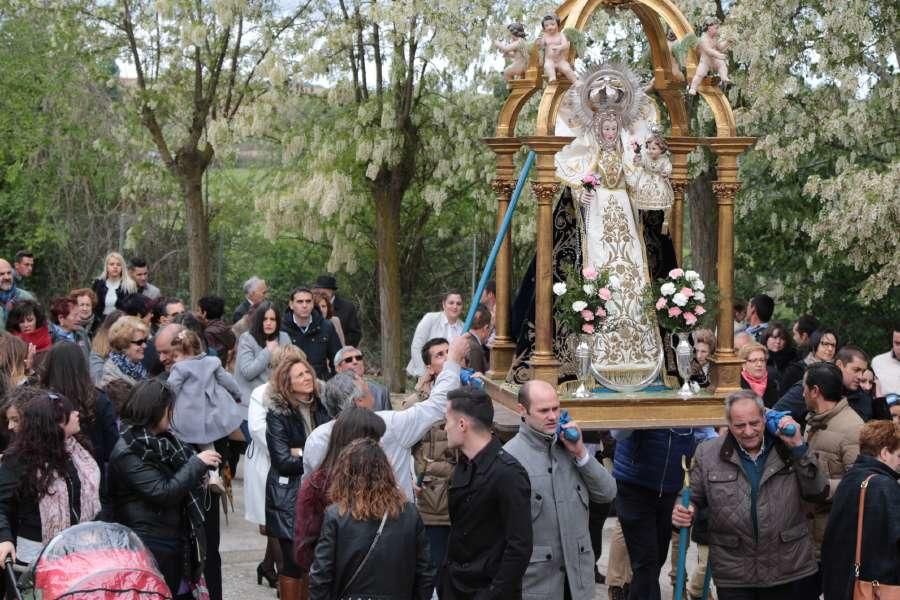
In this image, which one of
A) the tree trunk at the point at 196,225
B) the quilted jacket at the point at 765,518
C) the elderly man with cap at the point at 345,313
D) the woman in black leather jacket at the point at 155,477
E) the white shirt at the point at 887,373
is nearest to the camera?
the woman in black leather jacket at the point at 155,477

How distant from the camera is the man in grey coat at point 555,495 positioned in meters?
6.64

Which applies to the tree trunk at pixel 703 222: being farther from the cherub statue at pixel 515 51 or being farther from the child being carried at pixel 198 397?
the child being carried at pixel 198 397

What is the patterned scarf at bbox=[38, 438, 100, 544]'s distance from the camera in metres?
6.85

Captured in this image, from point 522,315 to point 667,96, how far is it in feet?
6.22

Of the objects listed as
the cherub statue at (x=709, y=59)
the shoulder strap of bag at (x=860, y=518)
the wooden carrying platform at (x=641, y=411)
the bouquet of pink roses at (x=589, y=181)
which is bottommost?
the shoulder strap of bag at (x=860, y=518)

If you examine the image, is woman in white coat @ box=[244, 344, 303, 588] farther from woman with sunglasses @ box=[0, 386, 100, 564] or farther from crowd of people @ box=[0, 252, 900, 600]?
woman with sunglasses @ box=[0, 386, 100, 564]

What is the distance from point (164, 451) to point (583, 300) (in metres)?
3.11

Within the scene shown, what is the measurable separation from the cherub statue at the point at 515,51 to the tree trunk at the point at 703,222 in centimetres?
867

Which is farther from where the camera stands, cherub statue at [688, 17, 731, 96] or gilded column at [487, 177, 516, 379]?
gilded column at [487, 177, 516, 379]

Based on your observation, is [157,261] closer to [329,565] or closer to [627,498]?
[627,498]

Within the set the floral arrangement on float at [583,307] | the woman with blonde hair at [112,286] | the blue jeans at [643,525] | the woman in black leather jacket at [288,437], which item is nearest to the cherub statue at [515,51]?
the floral arrangement on float at [583,307]

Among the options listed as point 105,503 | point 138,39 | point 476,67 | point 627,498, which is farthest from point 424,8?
point 105,503

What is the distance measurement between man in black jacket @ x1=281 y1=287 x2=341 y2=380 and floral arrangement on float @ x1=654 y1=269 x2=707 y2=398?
4.23 m

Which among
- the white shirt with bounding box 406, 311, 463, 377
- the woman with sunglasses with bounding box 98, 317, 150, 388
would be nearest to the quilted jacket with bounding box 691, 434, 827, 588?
the woman with sunglasses with bounding box 98, 317, 150, 388
